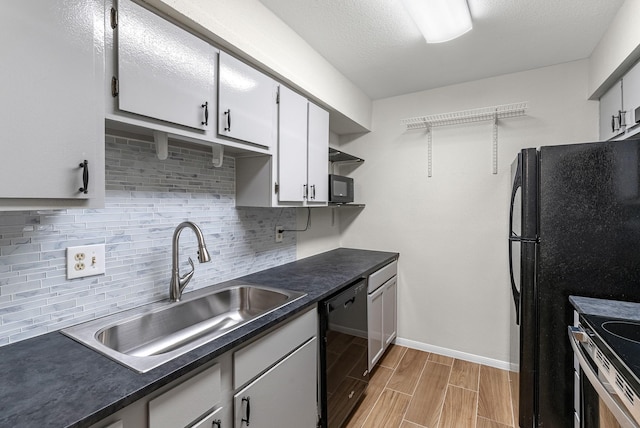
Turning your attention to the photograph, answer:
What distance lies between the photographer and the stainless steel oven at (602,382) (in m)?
0.86

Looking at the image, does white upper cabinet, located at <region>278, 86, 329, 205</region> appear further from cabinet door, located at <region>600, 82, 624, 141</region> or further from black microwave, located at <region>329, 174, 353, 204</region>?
cabinet door, located at <region>600, 82, 624, 141</region>

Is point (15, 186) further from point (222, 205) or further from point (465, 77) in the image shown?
point (465, 77)

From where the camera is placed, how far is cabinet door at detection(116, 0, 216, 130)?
3.36 ft

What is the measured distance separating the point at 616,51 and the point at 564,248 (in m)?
1.17

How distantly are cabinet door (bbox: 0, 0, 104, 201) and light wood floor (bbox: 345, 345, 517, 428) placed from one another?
1.96 meters

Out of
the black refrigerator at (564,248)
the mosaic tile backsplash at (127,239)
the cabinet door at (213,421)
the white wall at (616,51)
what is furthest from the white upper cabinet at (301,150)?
the white wall at (616,51)

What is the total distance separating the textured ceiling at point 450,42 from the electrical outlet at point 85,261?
1.48 metres

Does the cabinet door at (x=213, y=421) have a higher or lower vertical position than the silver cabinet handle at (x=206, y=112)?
lower

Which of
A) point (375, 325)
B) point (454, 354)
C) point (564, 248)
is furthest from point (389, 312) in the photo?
point (564, 248)

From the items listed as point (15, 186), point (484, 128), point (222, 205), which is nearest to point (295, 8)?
point (222, 205)

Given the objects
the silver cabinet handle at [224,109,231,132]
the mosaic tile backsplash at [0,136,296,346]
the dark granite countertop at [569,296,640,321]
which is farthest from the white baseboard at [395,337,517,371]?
the silver cabinet handle at [224,109,231,132]

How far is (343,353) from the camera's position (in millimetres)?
1723

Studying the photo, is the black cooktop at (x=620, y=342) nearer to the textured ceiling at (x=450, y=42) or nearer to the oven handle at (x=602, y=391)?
the oven handle at (x=602, y=391)

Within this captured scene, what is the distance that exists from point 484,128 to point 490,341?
1.80 m
